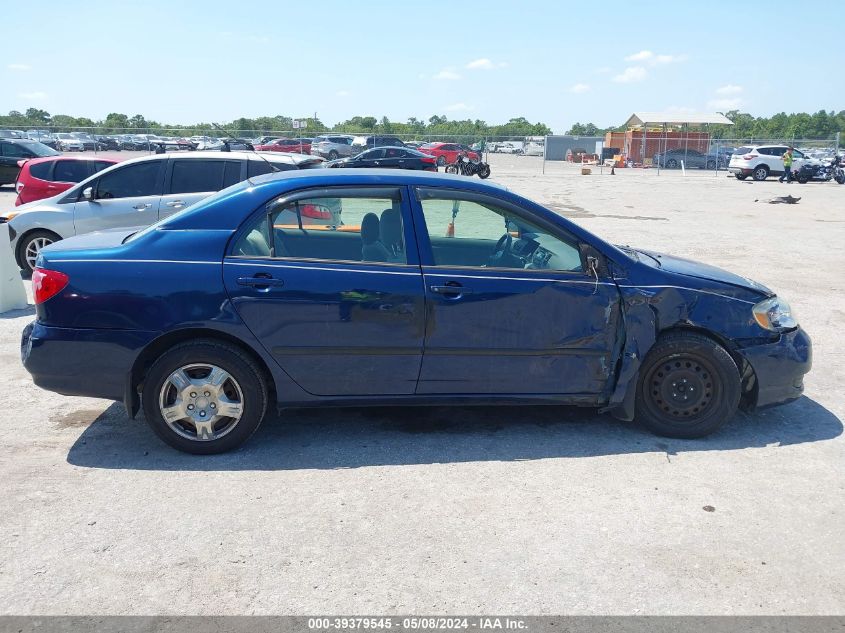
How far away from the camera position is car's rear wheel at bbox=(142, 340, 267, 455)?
4.43 metres

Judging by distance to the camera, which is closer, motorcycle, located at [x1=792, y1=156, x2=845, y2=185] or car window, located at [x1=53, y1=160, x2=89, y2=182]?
car window, located at [x1=53, y1=160, x2=89, y2=182]

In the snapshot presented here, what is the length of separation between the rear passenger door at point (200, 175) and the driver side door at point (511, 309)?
5.30 m

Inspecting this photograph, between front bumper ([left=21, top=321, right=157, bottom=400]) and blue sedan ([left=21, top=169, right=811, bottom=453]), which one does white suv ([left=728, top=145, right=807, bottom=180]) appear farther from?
front bumper ([left=21, top=321, right=157, bottom=400])

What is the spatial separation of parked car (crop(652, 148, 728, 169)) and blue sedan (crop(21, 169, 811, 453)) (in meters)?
Answer: 46.3

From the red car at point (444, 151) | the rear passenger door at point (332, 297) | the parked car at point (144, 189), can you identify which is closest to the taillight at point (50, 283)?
the rear passenger door at point (332, 297)

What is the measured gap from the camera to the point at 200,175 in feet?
30.8

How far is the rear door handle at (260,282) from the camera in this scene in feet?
14.5

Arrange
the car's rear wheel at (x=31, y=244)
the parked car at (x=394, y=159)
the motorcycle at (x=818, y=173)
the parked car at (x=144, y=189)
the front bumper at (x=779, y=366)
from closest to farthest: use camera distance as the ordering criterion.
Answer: the front bumper at (x=779, y=366) → the parked car at (x=144, y=189) → the car's rear wheel at (x=31, y=244) → the parked car at (x=394, y=159) → the motorcycle at (x=818, y=173)

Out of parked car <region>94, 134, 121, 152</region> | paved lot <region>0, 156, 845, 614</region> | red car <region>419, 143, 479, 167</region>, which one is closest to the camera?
paved lot <region>0, 156, 845, 614</region>

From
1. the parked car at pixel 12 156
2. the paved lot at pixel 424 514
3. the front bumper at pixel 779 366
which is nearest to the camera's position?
the paved lot at pixel 424 514

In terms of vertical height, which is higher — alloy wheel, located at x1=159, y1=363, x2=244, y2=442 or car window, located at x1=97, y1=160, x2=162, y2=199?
car window, located at x1=97, y1=160, x2=162, y2=199

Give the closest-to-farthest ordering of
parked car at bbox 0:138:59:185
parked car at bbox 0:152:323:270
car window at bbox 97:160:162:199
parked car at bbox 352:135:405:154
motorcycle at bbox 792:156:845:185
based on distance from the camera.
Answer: parked car at bbox 0:152:323:270 < car window at bbox 97:160:162:199 < parked car at bbox 0:138:59:185 < motorcycle at bbox 792:156:845:185 < parked car at bbox 352:135:405:154

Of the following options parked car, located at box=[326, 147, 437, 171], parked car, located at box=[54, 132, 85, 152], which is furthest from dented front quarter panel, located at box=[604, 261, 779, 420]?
parked car, located at box=[54, 132, 85, 152]

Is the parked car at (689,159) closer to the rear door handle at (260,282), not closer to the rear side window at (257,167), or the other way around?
the rear side window at (257,167)
